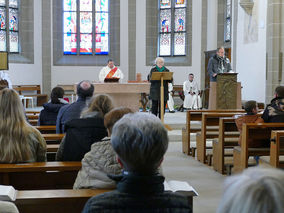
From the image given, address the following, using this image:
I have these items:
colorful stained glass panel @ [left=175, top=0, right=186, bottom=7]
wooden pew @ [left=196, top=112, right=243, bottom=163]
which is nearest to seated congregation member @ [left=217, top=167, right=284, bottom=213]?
wooden pew @ [left=196, top=112, right=243, bottom=163]

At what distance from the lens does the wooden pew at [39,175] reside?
3336 mm

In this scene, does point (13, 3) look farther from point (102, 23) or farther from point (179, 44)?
point (179, 44)

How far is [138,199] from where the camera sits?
161 centimetres

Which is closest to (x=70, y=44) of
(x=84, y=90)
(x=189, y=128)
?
(x=189, y=128)

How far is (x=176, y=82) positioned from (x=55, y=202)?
1479cm

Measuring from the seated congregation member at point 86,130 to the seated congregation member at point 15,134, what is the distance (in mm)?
249

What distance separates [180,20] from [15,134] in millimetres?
14796

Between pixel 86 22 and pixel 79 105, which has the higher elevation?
pixel 86 22

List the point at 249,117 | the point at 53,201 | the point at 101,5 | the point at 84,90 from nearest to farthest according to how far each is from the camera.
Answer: the point at 53,201, the point at 84,90, the point at 249,117, the point at 101,5

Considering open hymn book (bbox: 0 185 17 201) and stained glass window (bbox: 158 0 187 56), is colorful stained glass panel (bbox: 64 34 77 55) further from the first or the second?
open hymn book (bbox: 0 185 17 201)

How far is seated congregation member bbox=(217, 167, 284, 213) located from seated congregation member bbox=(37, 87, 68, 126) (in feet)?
16.9

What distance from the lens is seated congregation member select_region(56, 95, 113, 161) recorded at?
3717mm

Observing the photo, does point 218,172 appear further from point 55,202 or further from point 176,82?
point 176,82

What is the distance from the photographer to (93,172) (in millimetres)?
2742
